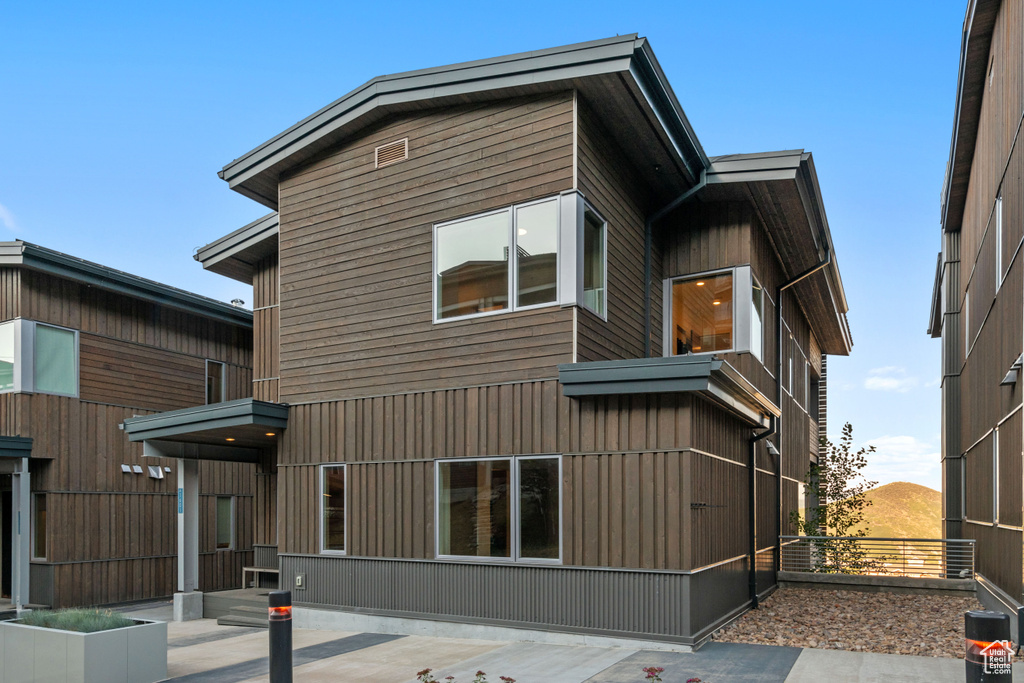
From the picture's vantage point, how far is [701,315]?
1255cm

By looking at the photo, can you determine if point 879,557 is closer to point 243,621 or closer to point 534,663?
point 534,663

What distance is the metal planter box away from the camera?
7.75m

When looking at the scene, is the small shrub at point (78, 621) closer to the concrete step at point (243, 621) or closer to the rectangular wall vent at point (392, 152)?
the concrete step at point (243, 621)

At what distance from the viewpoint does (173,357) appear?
16.6m

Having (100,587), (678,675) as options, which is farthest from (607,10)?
(678,675)

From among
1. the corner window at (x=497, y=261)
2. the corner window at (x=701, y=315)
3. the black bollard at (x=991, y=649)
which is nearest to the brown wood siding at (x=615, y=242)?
the corner window at (x=701, y=315)

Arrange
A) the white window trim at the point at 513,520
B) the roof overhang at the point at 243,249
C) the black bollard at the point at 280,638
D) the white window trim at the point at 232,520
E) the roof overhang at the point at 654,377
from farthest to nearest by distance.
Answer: the white window trim at the point at 232,520 → the roof overhang at the point at 243,249 → the white window trim at the point at 513,520 → the roof overhang at the point at 654,377 → the black bollard at the point at 280,638

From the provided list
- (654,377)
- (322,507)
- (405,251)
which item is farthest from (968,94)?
(322,507)

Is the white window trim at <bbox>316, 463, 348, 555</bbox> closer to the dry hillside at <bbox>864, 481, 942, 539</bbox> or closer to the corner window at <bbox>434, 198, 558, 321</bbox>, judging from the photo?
the corner window at <bbox>434, 198, 558, 321</bbox>

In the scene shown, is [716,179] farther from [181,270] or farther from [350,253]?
[181,270]

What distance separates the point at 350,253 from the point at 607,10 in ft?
149

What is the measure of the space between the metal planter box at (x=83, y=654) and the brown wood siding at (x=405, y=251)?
13.3 feet

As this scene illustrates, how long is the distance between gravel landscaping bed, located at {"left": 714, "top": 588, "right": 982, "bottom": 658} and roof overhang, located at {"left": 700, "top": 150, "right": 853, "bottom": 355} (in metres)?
5.52

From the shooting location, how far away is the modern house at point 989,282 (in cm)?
940
